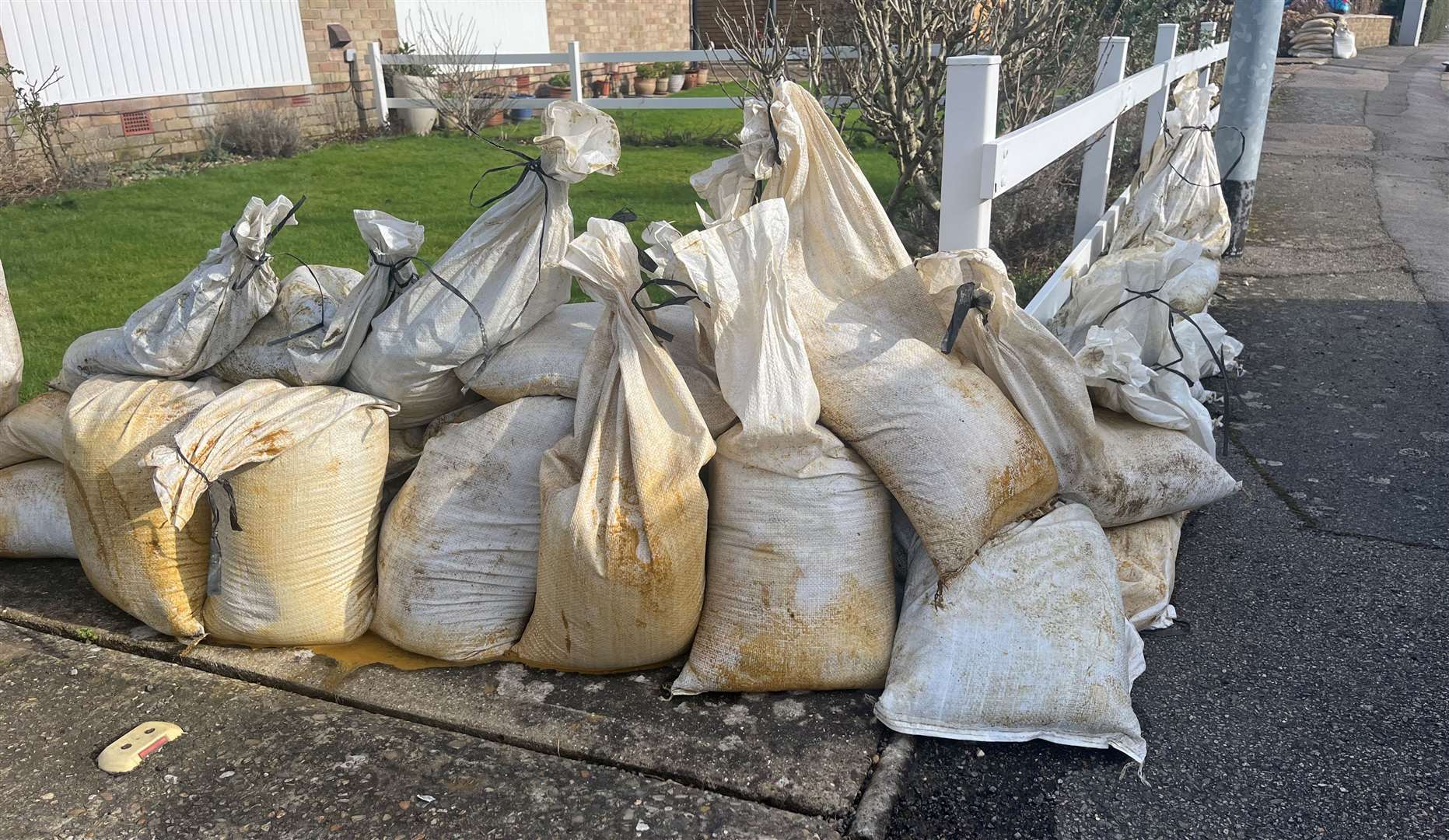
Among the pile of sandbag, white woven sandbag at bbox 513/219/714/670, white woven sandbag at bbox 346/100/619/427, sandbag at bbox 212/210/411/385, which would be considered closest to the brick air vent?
sandbag at bbox 212/210/411/385

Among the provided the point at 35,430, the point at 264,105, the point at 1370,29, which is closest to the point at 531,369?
the point at 35,430

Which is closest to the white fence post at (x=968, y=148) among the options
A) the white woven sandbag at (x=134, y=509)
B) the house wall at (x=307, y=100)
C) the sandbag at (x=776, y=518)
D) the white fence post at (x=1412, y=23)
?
the sandbag at (x=776, y=518)

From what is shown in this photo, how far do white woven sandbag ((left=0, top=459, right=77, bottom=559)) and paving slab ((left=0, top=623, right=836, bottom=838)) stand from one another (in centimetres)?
61

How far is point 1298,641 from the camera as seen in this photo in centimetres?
255

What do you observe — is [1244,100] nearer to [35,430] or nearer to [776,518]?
[776,518]

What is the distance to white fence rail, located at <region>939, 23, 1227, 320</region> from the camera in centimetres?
285

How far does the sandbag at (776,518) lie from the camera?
2281 mm

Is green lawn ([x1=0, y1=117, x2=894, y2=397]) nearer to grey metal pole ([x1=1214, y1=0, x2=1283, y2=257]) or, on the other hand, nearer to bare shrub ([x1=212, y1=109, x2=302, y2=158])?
bare shrub ([x1=212, y1=109, x2=302, y2=158])

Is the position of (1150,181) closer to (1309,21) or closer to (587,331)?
(587,331)

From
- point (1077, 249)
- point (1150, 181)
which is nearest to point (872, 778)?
point (1077, 249)

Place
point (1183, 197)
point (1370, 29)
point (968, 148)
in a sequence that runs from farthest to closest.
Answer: point (1370, 29), point (1183, 197), point (968, 148)

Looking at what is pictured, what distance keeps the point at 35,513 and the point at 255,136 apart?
8.41 m

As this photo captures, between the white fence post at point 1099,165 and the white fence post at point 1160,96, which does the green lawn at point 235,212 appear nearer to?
the white fence post at point 1160,96

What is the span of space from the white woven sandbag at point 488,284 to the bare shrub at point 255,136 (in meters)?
8.81
